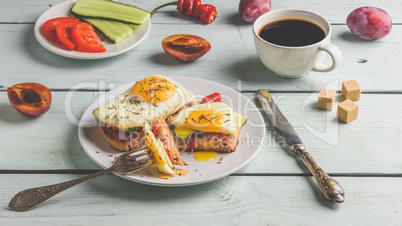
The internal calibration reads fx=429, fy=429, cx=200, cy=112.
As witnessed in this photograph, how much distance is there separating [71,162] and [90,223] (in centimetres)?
36

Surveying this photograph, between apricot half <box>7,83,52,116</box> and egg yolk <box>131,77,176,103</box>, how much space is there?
19.7 inches

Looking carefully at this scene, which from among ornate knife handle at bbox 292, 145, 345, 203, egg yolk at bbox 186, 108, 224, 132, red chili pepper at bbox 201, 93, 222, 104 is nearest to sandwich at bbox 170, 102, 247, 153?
egg yolk at bbox 186, 108, 224, 132

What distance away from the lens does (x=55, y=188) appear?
1.69 m

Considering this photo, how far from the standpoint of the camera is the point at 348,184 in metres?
1.79

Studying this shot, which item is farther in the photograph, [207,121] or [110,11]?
[110,11]

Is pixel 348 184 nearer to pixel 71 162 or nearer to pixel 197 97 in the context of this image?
pixel 197 97

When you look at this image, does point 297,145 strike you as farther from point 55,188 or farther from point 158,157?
point 55,188

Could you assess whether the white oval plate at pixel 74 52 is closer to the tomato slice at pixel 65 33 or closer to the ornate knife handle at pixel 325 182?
the tomato slice at pixel 65 33

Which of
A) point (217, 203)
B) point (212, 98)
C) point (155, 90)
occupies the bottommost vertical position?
point (217, 203)

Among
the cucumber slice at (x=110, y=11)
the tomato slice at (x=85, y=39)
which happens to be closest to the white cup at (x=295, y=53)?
the cucumber slice at (x=110, y=11)

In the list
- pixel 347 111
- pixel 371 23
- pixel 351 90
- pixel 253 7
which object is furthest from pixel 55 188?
pixel 371 23

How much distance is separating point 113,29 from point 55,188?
1.25m

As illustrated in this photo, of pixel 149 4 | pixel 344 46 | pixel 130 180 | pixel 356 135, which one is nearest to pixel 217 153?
pixel 130 180

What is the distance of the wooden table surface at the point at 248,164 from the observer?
5.55 ft
